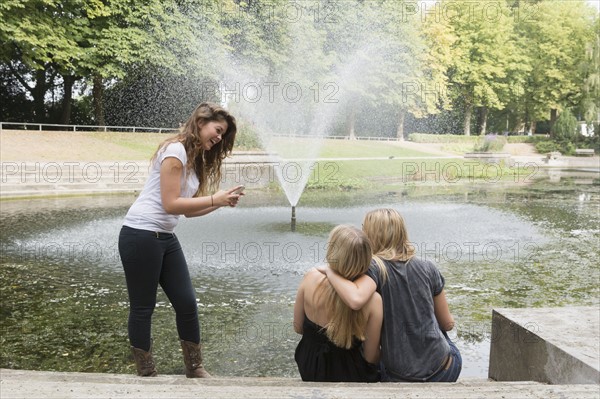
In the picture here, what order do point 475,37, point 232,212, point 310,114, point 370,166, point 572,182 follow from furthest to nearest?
point 475,37 → point 310,114 → point 370,166 → point 572,182 → point 232,212

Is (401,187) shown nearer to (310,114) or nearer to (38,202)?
(38,202)

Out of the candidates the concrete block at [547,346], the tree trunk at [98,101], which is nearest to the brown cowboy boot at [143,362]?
the concrete block at [547,346]

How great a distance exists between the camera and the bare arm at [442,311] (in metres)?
3.12

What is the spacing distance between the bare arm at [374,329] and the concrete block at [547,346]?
1.00 meters

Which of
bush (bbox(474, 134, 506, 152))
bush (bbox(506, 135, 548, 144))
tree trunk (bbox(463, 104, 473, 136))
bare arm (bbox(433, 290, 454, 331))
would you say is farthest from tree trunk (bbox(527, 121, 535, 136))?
bare arm (bbox(433, 290, 454, 331))

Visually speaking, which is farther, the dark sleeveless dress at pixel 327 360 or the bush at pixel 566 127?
the bush at pixel 566 127

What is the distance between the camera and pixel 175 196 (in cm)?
305

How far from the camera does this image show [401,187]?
69.6 feet

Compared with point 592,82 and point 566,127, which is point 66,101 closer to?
point 566,127

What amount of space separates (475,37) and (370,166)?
26791 mm

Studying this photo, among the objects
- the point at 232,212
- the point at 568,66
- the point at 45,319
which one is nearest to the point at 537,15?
the point at 568,66

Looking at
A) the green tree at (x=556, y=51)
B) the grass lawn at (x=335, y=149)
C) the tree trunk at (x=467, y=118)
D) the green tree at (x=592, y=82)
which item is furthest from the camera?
the green tree at (x=556, y=51)

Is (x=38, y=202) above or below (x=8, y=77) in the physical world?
below

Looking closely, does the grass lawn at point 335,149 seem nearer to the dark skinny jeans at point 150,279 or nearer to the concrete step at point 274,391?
the dark skinny jeans at point 150,279
